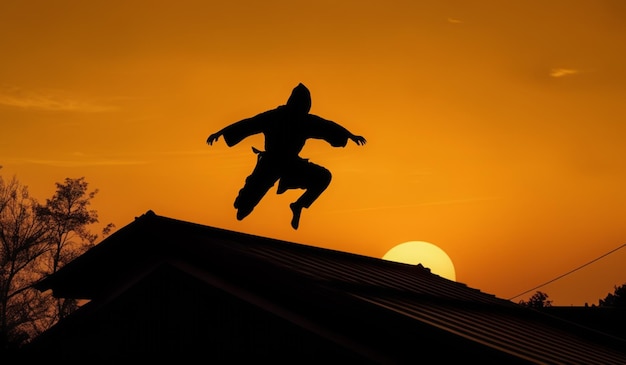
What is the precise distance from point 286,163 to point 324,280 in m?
1.97

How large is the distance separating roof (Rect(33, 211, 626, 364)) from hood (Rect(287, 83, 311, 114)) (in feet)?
6.47

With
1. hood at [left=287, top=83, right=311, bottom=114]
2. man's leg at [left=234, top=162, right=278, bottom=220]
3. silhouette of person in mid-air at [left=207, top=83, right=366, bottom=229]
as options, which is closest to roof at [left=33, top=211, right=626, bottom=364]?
man's leg at [left=234, top=162, right=278, bottom=220]

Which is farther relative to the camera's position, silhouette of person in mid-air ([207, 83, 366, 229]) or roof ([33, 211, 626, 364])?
silhouette of person in mid-air ([207, 83, 366, 229])

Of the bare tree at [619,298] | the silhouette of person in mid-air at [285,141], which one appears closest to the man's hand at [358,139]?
the silhouette of person in mid-air at [285,141]

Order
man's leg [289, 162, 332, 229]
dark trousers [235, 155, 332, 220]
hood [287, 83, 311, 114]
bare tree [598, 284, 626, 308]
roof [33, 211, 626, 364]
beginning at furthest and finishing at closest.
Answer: bare tree [598, 284, 626, 308] → man's leg [289, 162, 332, 229] → dark trousers [235, 155, 332, 220] → hood [287, 83, 311, 114] → roof [33, 211, 626, 364]

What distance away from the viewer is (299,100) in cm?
764

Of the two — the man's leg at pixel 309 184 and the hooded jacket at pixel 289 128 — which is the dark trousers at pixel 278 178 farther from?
the hooded jacket at pixel 289 128

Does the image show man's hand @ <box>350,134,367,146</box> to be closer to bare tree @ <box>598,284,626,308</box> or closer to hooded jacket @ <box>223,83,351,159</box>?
hooded jacket @ <box>223,83,351,159</box>

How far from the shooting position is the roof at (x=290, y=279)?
5.85 m

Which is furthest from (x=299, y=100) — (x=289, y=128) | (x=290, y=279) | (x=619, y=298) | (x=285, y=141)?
(x=619, y=298)

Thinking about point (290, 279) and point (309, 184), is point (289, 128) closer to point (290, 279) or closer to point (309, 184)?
point (309, 184)

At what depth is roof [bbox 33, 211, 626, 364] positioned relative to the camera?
5.85m

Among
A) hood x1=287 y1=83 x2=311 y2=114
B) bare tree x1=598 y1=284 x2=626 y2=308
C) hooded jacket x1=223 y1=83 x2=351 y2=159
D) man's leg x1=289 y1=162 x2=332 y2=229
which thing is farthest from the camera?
bare tree x1=598 y1=284 x2=626 y2=308

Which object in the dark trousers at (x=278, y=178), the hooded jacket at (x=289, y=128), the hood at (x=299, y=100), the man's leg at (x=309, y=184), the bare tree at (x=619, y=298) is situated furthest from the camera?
the bare tree at (x=619, y=298)
